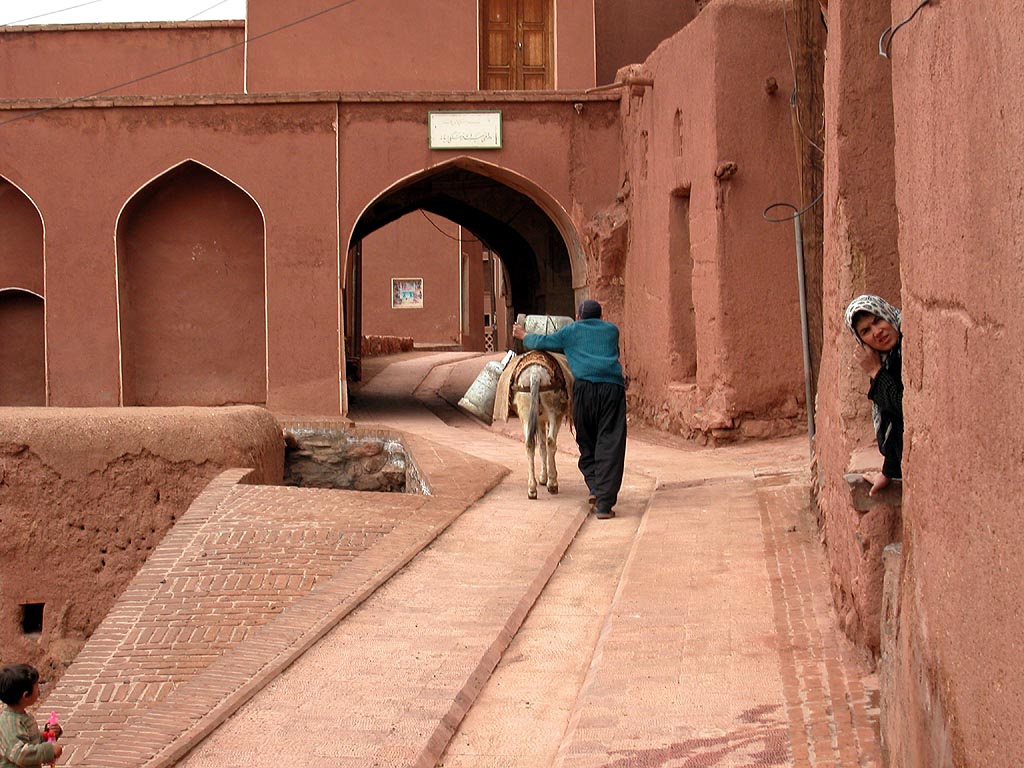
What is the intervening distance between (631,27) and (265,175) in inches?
301

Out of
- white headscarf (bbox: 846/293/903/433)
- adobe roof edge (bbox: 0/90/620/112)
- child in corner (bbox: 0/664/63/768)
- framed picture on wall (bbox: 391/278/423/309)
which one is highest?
adobe roof edge (bbox: 0/90/620/112)

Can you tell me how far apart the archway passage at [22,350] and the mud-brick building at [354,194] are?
0.10 ft

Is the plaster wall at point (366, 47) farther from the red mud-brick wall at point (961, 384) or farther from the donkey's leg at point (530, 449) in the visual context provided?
the red mud-brick wall at point (961, 384)

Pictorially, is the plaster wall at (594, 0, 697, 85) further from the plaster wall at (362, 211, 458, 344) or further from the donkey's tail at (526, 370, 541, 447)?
the plaster wall at (362, 211, 458, 344)

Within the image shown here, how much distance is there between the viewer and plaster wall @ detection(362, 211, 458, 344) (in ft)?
118

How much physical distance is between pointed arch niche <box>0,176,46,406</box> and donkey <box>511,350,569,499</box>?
32.1ft

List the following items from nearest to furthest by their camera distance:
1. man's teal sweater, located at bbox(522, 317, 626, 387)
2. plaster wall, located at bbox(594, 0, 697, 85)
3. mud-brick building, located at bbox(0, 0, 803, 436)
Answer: man's teal sweater, located at bbox(522, 317, 626, 387) → mud-brick building, located at bbox(0, 0, 803, 436) → plaster wall, located at bbox(594, 0, 697, 85)

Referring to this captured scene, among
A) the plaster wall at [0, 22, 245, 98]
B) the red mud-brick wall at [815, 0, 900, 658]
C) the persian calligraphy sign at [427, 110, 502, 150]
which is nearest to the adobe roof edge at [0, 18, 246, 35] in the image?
the plaster wall at [0, 22, 245, 98]

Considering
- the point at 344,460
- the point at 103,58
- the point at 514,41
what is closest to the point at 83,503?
the point at 344,460

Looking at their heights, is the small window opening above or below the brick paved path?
below

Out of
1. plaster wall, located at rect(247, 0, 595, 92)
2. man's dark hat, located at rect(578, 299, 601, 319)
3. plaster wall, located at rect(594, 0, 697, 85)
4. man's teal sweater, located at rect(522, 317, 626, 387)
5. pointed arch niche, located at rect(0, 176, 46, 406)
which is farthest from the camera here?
plaster wall, located at rect(594, 0, 697, 85)

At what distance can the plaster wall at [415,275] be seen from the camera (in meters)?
36.1

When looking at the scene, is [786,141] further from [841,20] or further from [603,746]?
[603,746]

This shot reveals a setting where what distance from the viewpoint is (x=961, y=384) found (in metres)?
2.99
